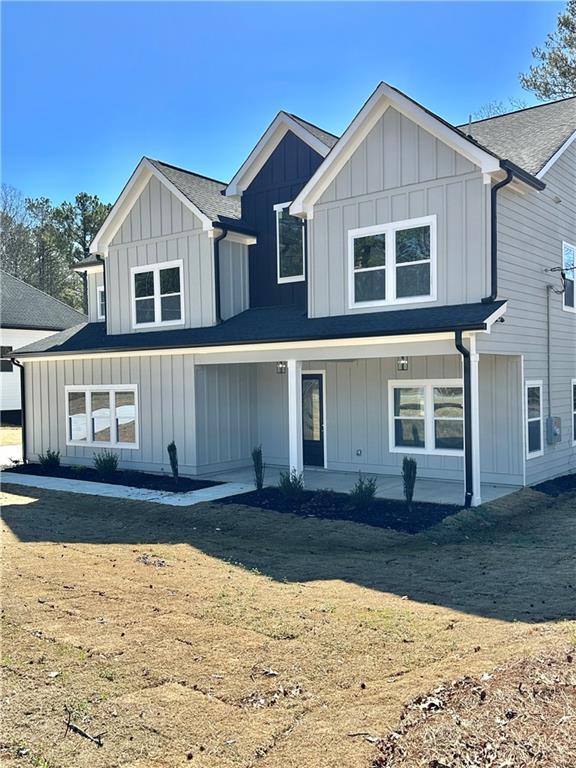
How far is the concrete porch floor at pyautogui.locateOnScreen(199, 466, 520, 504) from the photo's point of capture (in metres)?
11.6

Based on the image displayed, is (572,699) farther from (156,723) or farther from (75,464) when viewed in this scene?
(75,464)

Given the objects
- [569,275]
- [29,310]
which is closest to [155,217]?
[569,275]

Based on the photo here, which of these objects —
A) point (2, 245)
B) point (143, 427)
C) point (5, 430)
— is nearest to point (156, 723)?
point (143, 427)

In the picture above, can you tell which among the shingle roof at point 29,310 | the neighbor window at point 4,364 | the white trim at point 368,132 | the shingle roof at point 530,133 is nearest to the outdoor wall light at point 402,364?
the white trim at point 368,132

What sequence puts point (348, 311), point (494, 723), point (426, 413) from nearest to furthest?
1. point (494, 723)
2. point (348, 311)
3. point (426, 413)

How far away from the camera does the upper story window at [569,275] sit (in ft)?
47.4

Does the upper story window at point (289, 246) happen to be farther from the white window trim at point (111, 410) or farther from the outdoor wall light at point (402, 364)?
the white window trim at point (111, 410)

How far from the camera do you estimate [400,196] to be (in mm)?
12328

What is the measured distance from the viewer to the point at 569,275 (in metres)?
14.7

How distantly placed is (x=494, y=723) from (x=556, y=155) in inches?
491

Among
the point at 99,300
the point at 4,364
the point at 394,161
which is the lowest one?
the point at 4,364

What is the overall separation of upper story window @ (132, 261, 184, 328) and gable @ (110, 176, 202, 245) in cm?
84

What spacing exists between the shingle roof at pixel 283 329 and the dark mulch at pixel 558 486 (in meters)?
3.77

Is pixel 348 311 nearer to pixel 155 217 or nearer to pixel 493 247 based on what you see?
pixel 493 247
